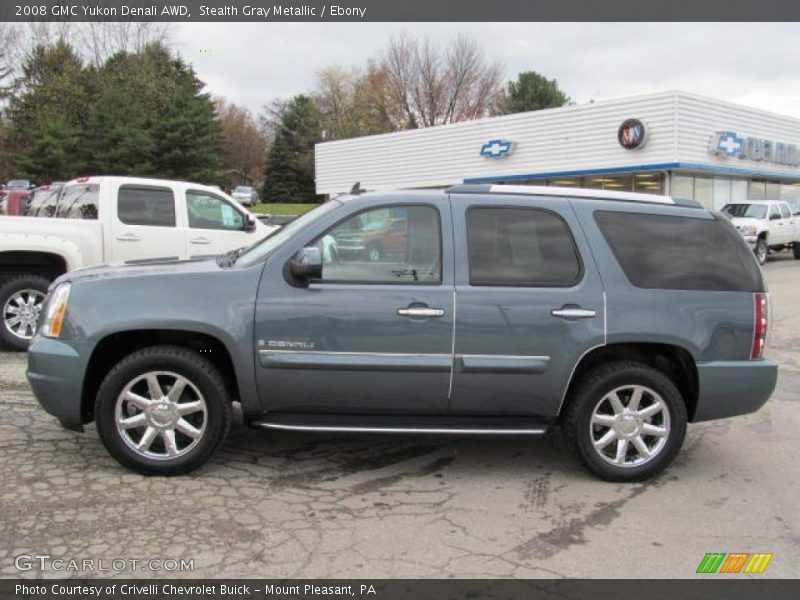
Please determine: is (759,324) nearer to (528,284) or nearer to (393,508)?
(528,284)

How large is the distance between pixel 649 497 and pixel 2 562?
3463mm

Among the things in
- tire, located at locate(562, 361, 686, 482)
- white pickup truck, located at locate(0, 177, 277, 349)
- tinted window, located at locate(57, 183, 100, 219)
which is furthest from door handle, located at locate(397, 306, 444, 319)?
tinted window, located at locate(57, 183, 100, 219)

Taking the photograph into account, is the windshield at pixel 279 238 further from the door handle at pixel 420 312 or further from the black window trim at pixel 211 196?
the black window trim at pixel 211 196

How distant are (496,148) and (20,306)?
23.7 metres

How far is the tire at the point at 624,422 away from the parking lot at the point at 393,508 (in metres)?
0.16

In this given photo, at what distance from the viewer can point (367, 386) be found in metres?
4.27

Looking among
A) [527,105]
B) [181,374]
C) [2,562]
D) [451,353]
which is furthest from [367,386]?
[527,105]

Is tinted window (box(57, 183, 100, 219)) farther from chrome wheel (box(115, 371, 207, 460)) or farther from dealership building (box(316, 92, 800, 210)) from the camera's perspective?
dealership building (box(316, 92, 800, 210))

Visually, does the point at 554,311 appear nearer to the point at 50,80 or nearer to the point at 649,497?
the point at 649,497

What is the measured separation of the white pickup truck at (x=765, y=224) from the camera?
2128 centimetres

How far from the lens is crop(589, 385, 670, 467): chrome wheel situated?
4.46 metres

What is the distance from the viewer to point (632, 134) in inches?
968

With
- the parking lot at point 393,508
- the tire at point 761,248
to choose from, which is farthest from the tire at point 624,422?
the tire at point 761,248

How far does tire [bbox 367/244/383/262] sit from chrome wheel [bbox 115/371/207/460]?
130cm
